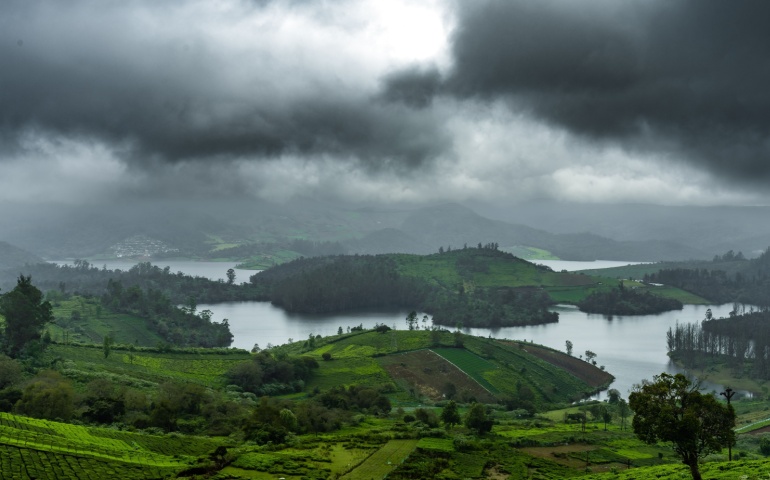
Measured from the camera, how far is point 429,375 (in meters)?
126

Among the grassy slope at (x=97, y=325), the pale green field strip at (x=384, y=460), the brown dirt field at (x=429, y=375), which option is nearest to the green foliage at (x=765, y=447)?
the pale green field strip at (x=384, y=460)

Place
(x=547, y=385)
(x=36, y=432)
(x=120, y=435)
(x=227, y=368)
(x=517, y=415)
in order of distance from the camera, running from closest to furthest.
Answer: (x=36, y=432), (x=120, y=435), (x=517, y=415), (x=227, y=368), (x=547, y=385)

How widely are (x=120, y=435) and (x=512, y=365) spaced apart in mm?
97752

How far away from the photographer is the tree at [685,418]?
40.8m

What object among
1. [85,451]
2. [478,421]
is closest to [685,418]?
[478,421]

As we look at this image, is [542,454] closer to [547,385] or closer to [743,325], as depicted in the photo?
[547,385]

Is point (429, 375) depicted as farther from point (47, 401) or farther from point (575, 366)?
Answer: point (47, 401)

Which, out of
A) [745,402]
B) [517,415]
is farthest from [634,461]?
[745,402]

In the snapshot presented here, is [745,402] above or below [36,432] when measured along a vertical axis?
below

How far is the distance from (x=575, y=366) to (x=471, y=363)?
2856cm

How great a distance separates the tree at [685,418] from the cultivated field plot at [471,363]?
81552 millimetres

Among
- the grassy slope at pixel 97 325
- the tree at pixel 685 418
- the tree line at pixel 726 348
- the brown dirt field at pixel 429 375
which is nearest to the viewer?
the tree at pixel 685 418

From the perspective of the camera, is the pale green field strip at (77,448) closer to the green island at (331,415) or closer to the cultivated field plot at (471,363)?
the green island at (331,415)

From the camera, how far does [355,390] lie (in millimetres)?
97938
